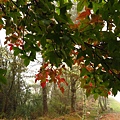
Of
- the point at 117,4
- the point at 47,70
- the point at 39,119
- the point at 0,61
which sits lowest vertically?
the point at 39,119

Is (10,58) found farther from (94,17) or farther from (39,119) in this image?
(94,17)

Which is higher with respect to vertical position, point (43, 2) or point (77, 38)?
point (43, 2)

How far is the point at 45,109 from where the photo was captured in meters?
12.4

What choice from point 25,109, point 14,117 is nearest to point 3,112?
point 14,117

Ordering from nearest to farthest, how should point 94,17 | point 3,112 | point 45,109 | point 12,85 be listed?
point 94,17
point 3,112
point 12,85
point 45,109

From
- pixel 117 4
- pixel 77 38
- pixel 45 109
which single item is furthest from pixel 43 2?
pixel 45 109

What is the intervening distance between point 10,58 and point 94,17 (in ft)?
33.4

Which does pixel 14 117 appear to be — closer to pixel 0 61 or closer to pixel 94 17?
pixel 0 61

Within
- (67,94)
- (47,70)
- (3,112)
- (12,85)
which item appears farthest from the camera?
(67,94)

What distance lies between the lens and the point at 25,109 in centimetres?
1127

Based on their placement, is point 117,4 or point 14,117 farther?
point 14,117

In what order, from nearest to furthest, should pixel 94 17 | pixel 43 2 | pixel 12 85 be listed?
pixel 43 2 < pixel 94 17 < pixel 12 85

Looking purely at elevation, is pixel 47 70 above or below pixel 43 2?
below

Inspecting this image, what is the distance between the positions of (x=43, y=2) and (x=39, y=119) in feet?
34.8
